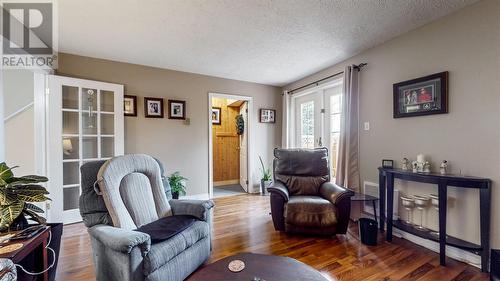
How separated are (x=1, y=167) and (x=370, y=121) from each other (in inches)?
142

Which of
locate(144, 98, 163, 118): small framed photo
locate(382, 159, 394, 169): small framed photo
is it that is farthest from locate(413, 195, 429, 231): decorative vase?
locate(144, 98, 163, 118): small framed photo

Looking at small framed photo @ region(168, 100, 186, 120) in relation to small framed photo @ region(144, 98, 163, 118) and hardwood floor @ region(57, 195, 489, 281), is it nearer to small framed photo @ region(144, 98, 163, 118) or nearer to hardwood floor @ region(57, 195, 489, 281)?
small framed photo @ region(144, 98, 163, 118)

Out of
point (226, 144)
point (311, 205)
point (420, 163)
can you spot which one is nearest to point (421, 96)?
point (420, 163)

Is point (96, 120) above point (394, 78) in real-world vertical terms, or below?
below

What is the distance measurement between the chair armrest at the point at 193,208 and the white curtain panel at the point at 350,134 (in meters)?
2.05

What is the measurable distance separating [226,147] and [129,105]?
2780mm

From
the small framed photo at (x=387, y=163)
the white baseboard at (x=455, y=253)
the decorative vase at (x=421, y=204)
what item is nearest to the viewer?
the white baseboard at (x=455, y=253)

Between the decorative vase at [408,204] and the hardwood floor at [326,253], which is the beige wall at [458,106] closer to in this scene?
the decorative vase at [408,204]

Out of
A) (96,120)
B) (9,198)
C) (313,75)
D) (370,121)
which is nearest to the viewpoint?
(9,198)

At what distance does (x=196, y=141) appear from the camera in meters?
4.09

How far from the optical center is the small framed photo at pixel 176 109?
12.6ft

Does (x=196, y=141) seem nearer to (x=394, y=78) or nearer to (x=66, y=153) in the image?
(x=66, y=153)

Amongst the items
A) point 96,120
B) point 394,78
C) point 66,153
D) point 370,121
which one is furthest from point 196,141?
point 394,78

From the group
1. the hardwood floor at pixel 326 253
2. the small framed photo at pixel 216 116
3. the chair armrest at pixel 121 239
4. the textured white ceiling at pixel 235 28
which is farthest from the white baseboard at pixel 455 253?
the small framed photo at pixel 216 116
